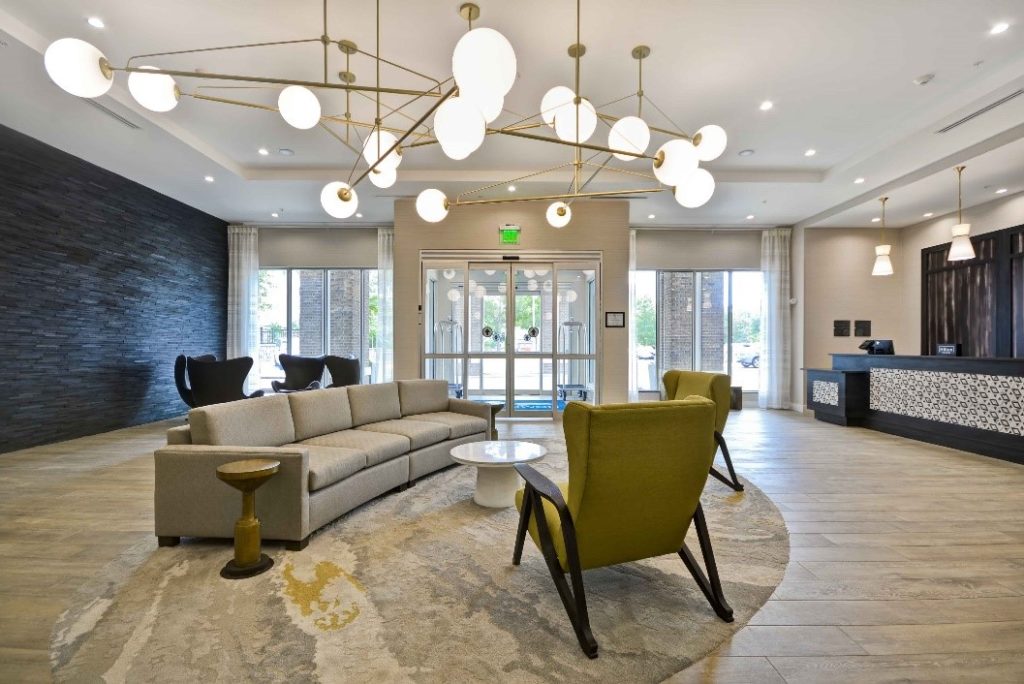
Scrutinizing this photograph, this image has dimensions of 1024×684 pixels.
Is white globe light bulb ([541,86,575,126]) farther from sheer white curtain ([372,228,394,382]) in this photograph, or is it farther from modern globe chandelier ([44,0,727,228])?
sheer white curtain ([372,228,394,382])

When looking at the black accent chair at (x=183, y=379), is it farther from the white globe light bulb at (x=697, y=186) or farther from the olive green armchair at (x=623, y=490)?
the white globe light bulb at (x=697, y=186)

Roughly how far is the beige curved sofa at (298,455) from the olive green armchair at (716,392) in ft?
6.79

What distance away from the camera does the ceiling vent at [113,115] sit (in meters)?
4.27

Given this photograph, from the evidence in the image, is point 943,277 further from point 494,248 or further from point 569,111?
point 569,111

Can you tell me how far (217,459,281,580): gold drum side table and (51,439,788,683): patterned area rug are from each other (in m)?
0.08

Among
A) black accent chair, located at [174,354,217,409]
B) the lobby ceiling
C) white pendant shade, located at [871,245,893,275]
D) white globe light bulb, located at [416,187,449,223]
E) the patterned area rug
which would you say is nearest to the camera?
the patterned area rug

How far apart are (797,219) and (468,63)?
27.0ft

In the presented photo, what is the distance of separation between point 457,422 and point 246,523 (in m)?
2.23

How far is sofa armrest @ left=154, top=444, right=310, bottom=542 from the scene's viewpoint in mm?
2666

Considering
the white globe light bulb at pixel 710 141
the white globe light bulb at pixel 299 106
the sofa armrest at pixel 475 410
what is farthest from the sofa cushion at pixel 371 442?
the white globe light bulb at pixel 710 141

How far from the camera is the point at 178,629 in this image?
6.28 feet

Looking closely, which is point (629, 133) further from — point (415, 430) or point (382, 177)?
point (415, 430)

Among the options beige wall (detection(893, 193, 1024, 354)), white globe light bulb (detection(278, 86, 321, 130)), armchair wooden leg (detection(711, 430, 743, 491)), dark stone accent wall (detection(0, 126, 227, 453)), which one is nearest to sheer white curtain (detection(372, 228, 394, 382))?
dark stone accent wall (detection(0, 126, 227, 453))

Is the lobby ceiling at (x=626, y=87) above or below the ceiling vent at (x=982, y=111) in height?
above
